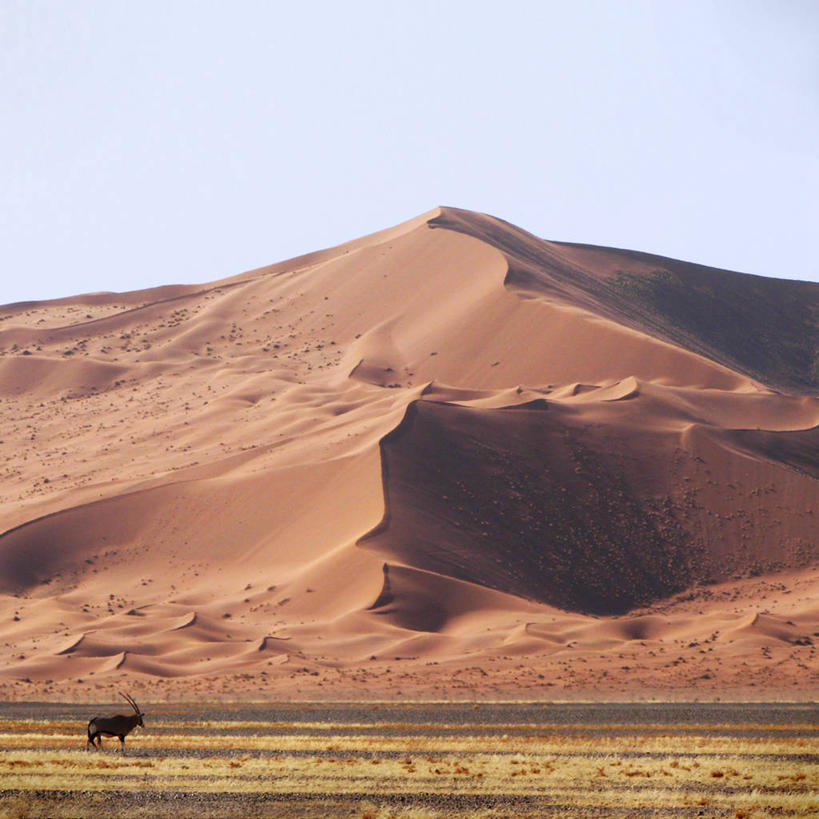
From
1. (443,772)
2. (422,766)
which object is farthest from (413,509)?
(443,772)

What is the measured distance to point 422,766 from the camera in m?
15.7

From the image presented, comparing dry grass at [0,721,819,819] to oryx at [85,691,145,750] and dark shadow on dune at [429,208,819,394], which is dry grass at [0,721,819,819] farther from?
dark shadow on dune at [429,208,819,394]

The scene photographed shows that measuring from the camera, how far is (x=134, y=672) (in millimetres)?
31016

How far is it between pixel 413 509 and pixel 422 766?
2512 cm

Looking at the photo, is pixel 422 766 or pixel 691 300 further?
pixel 691 300

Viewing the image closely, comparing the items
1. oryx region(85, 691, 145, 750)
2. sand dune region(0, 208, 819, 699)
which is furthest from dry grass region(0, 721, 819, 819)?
sand dune region(0, 208, 819, 699)

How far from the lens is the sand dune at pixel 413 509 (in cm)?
3198

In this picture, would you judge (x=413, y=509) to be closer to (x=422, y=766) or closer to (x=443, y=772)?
(x=422, y=766)

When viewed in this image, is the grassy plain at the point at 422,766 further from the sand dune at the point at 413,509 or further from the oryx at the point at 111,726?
the sand dune at the point at 413,509

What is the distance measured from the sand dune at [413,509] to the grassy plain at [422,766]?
6.92 m

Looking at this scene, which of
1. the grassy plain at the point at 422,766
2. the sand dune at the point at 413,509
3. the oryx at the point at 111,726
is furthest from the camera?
the sand dune at the point at 413,509

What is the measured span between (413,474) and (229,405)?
17.0 m

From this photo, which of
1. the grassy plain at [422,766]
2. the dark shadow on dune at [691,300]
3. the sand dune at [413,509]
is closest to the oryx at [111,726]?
the grassy plain at [422,766]

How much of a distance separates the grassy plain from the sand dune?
6924mm
